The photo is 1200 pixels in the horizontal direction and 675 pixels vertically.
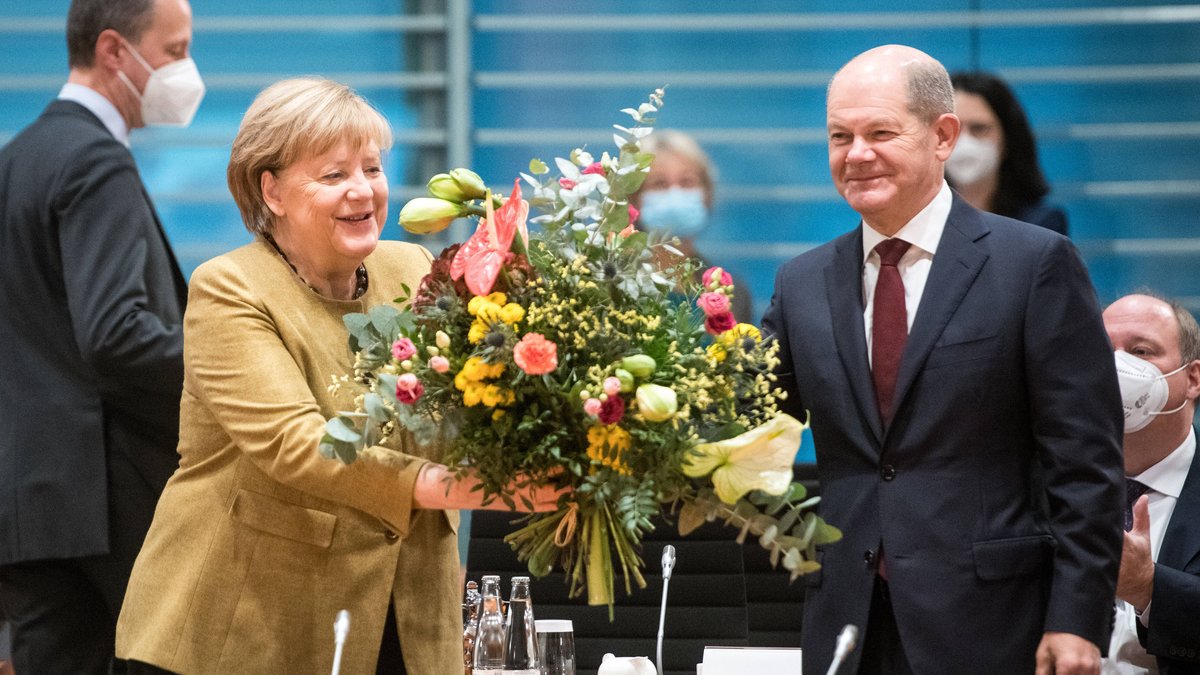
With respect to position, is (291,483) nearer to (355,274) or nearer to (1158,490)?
(355,274)

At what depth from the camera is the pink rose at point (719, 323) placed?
2.08 meters

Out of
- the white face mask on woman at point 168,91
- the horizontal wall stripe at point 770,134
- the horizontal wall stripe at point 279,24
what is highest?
the horizontal wall stripe at point 279,24

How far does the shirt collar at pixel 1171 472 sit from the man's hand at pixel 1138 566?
32cm

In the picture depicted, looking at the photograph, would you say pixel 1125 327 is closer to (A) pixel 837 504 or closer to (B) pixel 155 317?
(A) pixel 837 504

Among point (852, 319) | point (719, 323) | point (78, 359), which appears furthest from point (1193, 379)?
point (78, 359)

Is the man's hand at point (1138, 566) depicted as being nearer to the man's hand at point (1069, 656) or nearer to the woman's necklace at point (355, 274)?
the man's hand at point (1069, 656)

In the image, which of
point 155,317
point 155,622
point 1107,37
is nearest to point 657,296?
point 155,622

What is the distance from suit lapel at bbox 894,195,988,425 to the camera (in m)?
2.30

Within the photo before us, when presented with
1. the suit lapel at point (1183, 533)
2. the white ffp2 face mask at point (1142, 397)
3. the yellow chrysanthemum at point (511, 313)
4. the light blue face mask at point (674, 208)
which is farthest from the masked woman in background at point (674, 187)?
the yellow chrysanthemum at point (511, 313)

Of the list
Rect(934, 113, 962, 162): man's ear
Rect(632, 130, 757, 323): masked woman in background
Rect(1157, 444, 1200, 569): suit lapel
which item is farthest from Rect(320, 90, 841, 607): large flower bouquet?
Rect(632, 130, 757, 323): masked woman in background

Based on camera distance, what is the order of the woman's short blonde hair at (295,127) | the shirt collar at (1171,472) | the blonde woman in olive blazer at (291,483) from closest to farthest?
1. the blonde woman in olive blazer at (291,483)
2. the woman's short blonde hair at (295,127)
3. the shirt collar at (1171,472)

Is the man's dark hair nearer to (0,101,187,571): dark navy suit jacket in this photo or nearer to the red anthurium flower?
(0,101,187,571): dark navy suit jacket

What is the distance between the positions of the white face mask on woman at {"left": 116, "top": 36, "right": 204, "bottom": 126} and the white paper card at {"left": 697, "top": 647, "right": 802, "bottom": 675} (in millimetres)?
2126

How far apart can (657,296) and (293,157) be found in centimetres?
66
